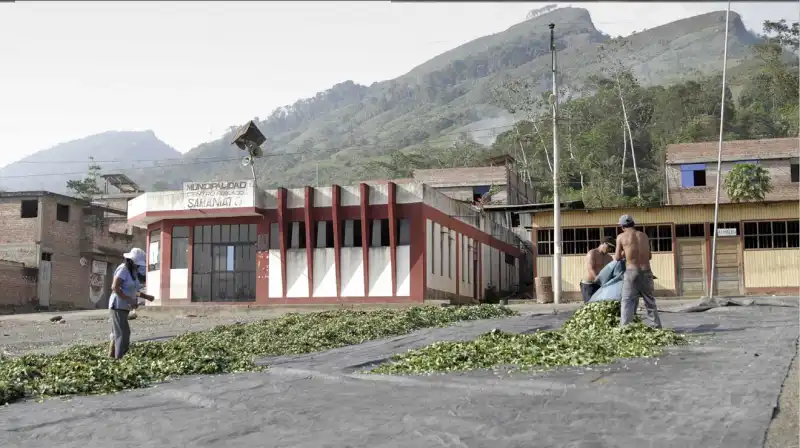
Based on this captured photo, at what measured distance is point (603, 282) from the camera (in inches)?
576

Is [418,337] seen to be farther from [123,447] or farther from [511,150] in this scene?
[511,150]

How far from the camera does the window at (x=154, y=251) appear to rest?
36.1m

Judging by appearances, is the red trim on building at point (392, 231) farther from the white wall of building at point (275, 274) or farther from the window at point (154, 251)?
the window at point (154, 251)

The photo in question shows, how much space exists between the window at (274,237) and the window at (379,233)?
388 cm

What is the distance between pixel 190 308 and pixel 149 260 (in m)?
6.01

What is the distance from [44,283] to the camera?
155ft

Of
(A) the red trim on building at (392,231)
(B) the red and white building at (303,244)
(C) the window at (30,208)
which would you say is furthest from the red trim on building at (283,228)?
(C) the window at (30,208)

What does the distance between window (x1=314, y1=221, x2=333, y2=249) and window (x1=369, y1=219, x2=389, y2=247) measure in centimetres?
169

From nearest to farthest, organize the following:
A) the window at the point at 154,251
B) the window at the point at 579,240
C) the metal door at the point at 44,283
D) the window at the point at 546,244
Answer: the window at the point at 579,240
the window at the point at 546,244
the window at the point at 154,251
the metal door at the point at 44,283

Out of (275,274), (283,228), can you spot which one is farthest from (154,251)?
(283,228)

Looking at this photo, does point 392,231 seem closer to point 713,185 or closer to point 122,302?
point 122,302

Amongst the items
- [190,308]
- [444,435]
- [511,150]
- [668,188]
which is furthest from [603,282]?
[511,150]

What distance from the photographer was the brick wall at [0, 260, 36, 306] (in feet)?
145

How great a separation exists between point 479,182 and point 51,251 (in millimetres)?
26187
